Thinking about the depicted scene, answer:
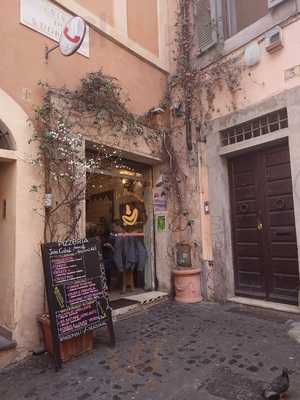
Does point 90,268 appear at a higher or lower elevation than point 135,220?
lower

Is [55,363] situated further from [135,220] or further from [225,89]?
[225,89]

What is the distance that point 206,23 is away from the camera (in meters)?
6.43

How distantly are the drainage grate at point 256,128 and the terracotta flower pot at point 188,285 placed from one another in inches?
100

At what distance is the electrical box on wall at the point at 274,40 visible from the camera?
5.08 metres

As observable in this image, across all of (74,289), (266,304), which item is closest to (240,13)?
(266,304)

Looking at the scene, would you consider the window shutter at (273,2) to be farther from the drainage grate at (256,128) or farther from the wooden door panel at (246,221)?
the wooden door panel at (246,221)

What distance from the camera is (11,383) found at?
3.22 metres

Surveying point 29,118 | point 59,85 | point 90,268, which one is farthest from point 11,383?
point 59,85

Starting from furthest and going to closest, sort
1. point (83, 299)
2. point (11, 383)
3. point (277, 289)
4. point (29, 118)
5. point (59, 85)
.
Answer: point (277, 289)
point (59, 85)
point (29, 118)
point (83, 299)
point (11, 383)

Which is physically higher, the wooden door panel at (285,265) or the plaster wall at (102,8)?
the plaster wall at (102,8)

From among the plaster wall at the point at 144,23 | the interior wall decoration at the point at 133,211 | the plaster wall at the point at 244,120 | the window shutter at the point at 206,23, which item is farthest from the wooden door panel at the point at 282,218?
the plaster wall at the point at 144,23

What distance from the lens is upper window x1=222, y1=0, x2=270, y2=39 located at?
222 inches

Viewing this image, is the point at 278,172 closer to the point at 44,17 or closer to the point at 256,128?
the point at 256,128

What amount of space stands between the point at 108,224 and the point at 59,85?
316 cm
